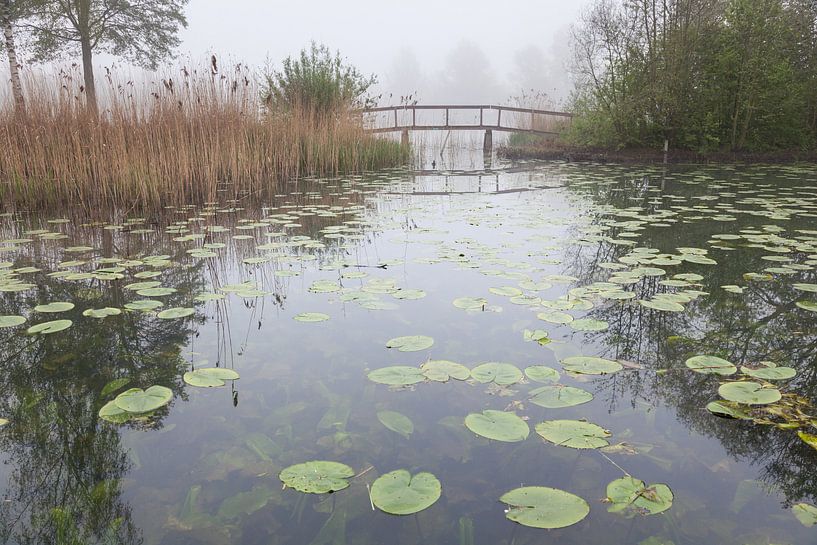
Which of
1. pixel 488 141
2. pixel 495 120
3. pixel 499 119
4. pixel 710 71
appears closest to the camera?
pixel 710 71

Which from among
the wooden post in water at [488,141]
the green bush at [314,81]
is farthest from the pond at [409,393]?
the wooden post in water at [488,141]

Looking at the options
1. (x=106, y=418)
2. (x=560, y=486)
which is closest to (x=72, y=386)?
(x=106, y=418)

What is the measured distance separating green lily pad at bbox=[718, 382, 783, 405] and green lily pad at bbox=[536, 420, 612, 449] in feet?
1.22

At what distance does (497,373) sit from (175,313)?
4.04 ft

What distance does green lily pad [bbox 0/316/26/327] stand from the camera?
1.75m

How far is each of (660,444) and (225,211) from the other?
3877mm

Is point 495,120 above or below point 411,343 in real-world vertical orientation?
above

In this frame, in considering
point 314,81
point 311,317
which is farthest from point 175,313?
point 314,81

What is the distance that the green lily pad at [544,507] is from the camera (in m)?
0.88

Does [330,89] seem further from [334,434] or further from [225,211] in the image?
[334,434]

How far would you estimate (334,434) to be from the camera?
1.18 metres

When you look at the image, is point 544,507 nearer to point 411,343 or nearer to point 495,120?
point 411,343

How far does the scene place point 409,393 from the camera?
4.50 feet

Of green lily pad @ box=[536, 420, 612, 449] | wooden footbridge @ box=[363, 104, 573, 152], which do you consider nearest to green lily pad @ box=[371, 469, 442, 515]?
green lily pad @ box=[536, 420, 612, 449]
